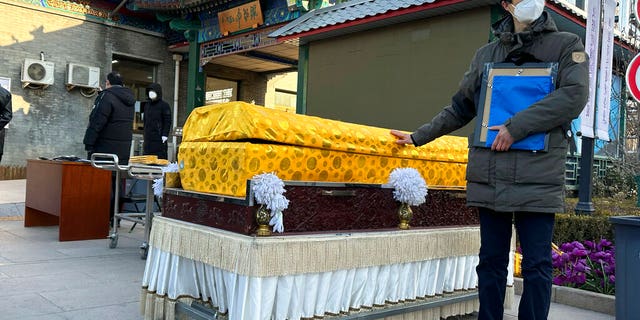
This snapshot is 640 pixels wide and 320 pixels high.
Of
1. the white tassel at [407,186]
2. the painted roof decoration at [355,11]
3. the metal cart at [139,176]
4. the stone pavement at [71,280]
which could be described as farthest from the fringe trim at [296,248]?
the painted roof decoration at [355,11]

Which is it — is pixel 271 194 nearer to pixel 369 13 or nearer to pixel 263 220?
pixel 263 220

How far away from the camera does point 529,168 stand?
2213mm

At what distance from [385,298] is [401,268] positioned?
0.19 meters

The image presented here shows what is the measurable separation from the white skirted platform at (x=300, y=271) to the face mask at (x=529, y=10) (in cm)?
126

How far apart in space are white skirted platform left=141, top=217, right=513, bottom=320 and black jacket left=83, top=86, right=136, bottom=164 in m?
3.56

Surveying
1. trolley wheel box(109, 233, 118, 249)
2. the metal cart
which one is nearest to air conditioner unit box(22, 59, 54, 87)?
the metal cart

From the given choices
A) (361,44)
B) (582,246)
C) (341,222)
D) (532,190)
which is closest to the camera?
(532,190)

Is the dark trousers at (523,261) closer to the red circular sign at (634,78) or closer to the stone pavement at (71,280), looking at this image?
the stone pavement at (71,280)

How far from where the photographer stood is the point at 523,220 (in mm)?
2287

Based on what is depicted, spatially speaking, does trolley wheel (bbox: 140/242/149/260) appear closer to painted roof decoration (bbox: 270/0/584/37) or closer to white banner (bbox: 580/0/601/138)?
white banner (bbox: 580/0/601/138)

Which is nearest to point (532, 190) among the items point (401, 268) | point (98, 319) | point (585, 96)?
point (585, 96)

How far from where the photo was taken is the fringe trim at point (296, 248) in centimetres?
218

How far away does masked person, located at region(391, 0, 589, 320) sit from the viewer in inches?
86.1

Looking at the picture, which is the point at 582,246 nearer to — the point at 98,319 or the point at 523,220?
the point at 523,220
